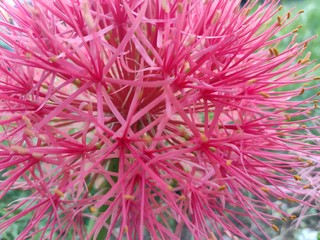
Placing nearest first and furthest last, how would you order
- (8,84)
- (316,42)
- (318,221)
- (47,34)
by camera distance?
(47,34)
(8,84)
(318,221)
(316,42)

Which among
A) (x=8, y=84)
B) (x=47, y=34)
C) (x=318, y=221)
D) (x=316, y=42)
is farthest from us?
(x=316, y=42)

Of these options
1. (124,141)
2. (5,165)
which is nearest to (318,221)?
(124,141)

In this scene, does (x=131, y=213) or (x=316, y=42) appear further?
(x=316, y=42)

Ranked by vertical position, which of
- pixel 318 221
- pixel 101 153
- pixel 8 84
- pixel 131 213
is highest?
pixel 8 84

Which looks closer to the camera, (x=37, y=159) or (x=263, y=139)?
(x=37, y=159)

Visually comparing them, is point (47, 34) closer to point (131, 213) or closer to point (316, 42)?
point (131, 213)

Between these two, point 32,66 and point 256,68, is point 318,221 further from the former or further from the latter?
point 32,66

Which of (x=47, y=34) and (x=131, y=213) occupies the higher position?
(x=47, y=34)

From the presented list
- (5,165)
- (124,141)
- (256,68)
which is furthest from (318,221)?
(5,165)

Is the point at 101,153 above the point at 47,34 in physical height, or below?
below
